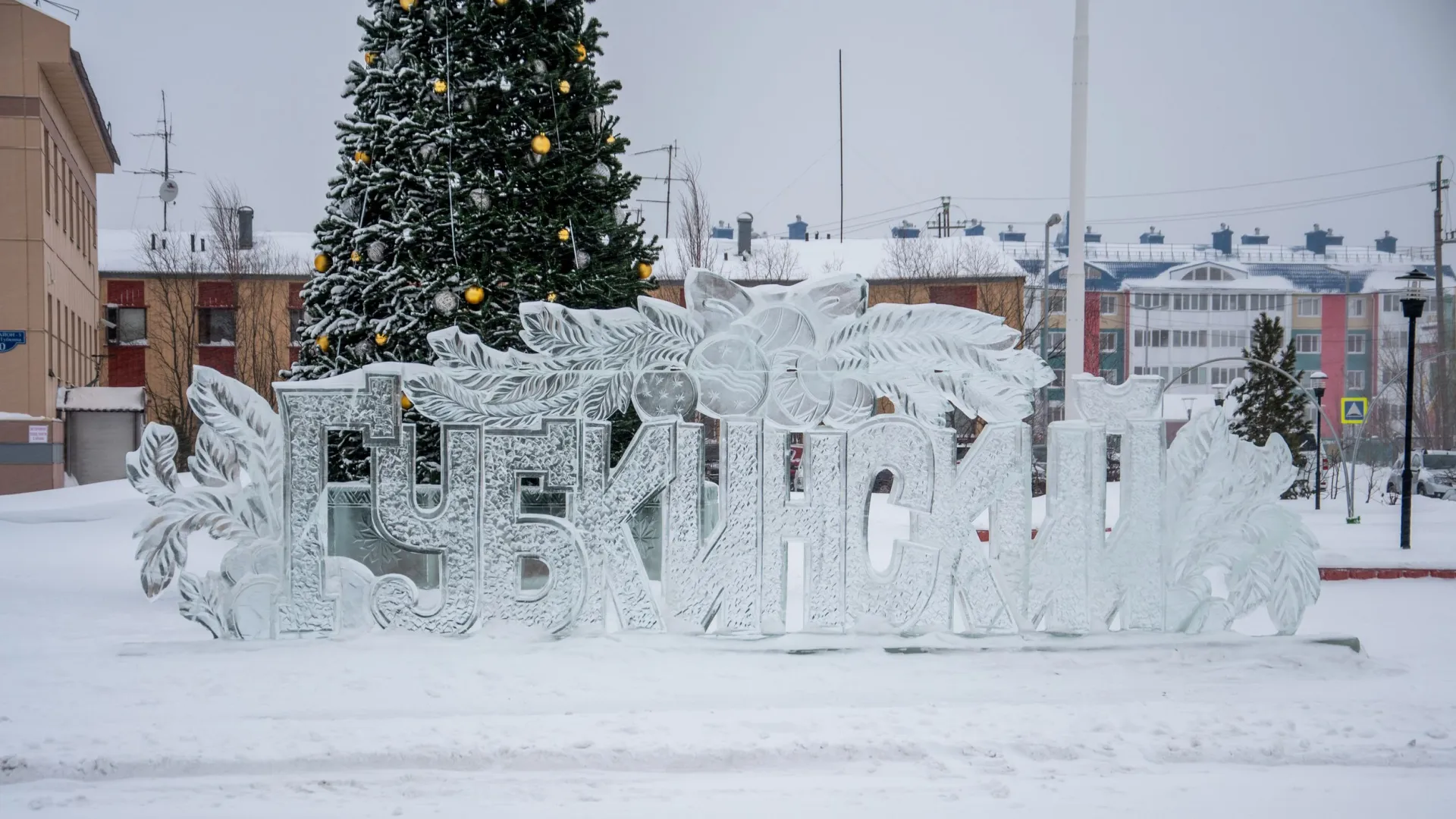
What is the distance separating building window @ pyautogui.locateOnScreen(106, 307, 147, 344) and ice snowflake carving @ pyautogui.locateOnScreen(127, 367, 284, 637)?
41060 millimetres

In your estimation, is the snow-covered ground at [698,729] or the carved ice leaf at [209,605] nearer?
the snow-covered ground at [698,729]

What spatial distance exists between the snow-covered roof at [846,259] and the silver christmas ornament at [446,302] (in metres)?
26.9

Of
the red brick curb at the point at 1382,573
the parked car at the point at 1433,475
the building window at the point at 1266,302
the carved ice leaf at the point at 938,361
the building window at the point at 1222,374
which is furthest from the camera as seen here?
the building window at the point at 1266,302

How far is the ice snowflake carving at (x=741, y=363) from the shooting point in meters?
8.77

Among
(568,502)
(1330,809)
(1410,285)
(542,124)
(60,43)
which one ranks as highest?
(60,43)

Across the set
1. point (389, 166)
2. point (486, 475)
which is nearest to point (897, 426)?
point (486, 475)

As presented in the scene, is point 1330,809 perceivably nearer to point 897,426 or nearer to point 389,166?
point 897,426

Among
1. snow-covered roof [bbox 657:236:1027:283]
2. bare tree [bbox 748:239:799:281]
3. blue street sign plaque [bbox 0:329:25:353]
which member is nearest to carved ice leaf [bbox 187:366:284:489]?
blue street sign plaque [bbox 0:329:25:353]

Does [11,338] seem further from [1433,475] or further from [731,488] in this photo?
[1433,475]

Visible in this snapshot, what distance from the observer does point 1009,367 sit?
8.89 meters

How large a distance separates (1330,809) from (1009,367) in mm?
3853

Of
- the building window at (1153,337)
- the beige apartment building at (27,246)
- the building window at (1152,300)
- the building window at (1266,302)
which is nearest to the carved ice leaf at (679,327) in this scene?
the beige apartment building at (27,246)

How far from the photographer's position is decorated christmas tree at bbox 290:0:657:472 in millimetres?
10875

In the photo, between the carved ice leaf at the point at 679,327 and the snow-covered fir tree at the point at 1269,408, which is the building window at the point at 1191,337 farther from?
the carved ice leaf at the point at 679,327
